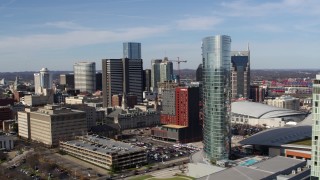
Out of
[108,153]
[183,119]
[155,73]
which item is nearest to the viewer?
[108,153]

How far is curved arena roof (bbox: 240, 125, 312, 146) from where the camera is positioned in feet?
217

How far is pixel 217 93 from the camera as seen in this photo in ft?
196

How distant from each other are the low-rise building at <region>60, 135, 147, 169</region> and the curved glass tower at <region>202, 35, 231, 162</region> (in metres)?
11.5

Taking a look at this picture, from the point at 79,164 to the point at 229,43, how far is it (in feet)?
98.6

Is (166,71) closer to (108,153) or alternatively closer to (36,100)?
(36,100)

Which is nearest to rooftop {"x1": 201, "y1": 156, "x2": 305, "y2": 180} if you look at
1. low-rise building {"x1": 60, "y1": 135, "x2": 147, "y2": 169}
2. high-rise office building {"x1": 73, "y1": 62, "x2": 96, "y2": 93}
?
low-rise building {"x1": 60, "y1": 135, "x2": 147, "y2": 169}

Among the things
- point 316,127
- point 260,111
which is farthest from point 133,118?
point 316,127

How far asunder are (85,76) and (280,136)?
118 metres

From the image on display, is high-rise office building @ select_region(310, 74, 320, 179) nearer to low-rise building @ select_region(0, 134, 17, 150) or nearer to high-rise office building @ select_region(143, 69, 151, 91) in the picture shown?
low-rise building @ select_region(0, 134, 17, 150)

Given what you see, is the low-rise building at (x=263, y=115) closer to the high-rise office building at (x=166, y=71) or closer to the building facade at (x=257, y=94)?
the building facade at (x=257, y=94)

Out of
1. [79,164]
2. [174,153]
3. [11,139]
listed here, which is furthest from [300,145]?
[11,139]

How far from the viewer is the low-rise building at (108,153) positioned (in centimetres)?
6147

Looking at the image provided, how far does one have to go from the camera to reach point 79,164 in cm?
6456

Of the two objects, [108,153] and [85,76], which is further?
[85,76]
